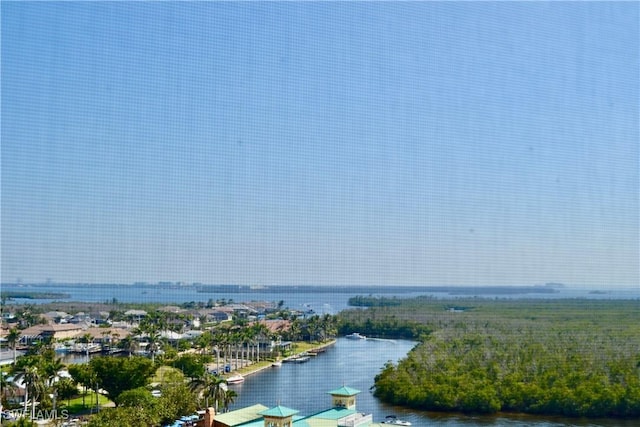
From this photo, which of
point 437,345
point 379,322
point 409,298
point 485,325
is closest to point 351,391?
point 437,345

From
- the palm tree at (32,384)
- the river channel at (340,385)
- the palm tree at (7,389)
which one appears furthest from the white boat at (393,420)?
the palm tree at (7,389)

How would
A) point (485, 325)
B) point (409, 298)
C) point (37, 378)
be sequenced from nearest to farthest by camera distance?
point (37, 378) → point (485, 325) → point (409, 298)

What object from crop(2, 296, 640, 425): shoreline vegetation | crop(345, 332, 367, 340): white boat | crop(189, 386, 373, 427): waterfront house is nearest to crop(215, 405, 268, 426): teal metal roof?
crop(189, 386, 373, 427): waterfront house

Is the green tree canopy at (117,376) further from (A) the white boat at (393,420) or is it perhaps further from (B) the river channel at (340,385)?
(A) the white boat at (393,420)

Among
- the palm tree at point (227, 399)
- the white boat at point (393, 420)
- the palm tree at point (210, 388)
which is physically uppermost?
the palm tree at point (210, 388)

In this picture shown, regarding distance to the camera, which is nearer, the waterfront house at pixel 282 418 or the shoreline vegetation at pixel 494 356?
→ the waterfront house at pixel 282 418

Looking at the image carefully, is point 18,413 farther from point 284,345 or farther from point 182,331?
point 182,331

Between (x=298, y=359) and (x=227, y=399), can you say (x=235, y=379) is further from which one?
(x=227, y=399)
